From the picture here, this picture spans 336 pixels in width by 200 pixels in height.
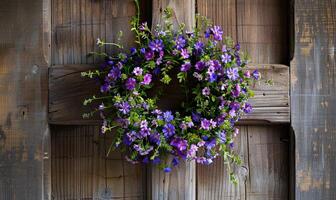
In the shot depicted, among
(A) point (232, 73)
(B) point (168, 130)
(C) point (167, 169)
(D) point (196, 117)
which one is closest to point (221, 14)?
(A) point (232, 73)

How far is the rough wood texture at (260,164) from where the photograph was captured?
2207mm

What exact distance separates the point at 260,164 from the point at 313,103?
38 centimetres

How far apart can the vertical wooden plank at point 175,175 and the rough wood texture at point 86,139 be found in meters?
0.16

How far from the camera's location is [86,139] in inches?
86.7

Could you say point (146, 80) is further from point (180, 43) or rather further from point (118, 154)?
point (118, 154)

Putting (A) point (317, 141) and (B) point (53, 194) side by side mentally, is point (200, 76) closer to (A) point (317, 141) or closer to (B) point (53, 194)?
(A) point (317, 141)

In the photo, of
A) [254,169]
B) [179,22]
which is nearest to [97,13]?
[179,22]

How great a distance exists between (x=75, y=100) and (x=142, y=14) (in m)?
0.51

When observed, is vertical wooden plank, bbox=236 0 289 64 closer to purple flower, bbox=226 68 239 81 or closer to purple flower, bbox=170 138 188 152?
purple flower, bbox=226 68 239 81

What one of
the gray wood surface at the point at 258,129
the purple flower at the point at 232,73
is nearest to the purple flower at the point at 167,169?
the gray wood surface at the point at 258,129

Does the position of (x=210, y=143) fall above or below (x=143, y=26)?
below

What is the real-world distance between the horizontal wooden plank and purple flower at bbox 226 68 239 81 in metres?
0.28

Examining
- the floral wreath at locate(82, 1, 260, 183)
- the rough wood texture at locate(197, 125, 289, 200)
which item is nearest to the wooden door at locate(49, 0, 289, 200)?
the rough wood texture at locate(197, 125, 289, 200)

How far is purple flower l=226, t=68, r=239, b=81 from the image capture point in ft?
5.99
